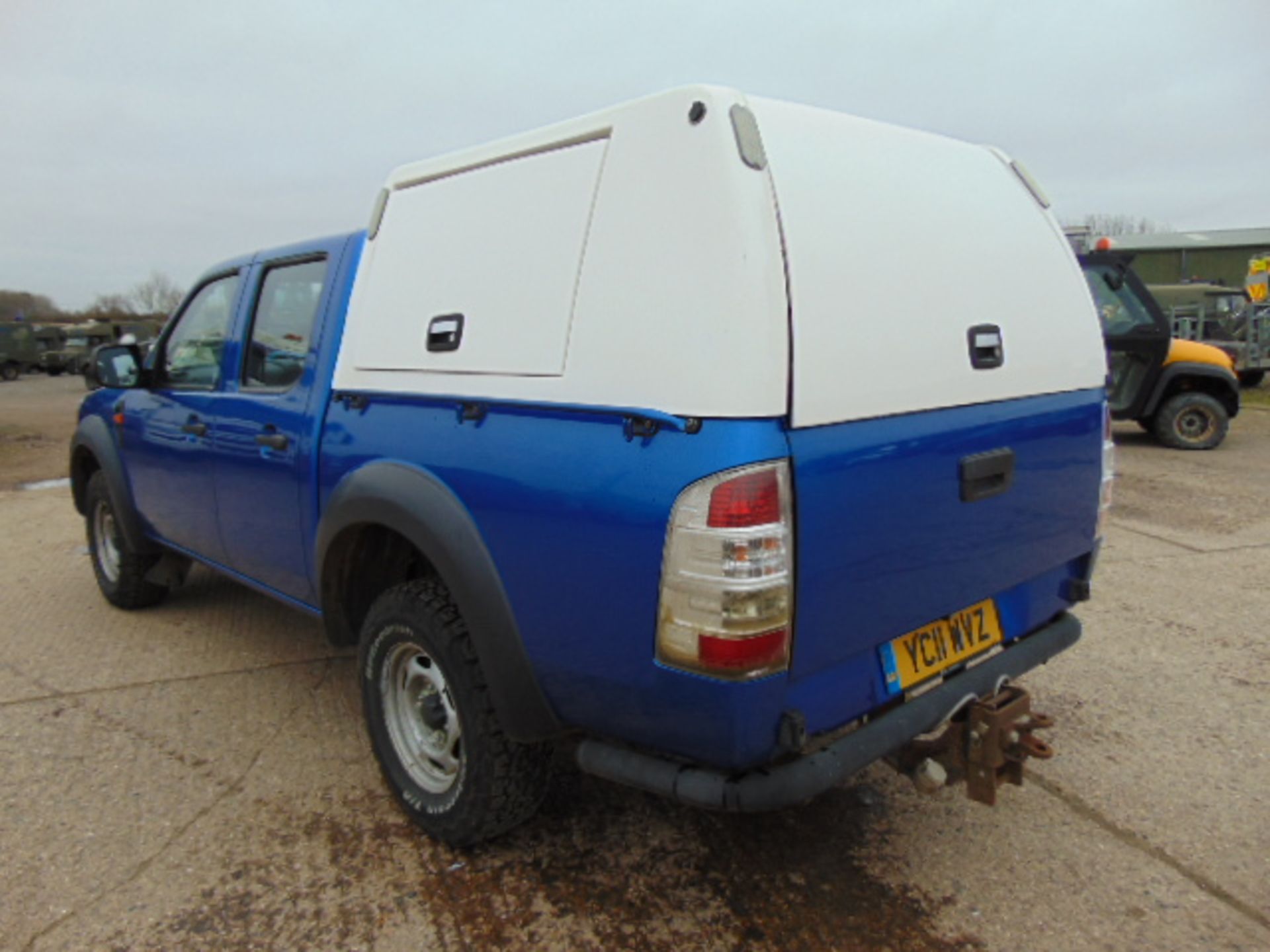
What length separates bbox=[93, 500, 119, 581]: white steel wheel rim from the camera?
500 cm

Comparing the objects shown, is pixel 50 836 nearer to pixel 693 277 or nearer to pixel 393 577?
pixel 393 577

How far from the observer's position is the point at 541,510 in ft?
7.02

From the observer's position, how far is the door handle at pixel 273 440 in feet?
10.4

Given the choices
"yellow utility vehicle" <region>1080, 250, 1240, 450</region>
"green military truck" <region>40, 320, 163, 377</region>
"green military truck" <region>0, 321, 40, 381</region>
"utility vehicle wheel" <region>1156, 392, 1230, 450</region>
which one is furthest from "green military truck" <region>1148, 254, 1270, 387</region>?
"green military truck" <region>0, 321, 40, 381</region>

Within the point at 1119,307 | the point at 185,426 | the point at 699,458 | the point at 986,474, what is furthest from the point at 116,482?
the point at 1119,307

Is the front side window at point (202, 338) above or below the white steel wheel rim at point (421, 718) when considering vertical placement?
above

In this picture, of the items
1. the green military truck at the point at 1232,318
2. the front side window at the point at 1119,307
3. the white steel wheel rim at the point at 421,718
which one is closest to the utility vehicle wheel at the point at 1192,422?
the front side window at the point at 1119,307

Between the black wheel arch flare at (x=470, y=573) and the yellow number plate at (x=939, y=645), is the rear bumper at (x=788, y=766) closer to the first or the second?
the yellow number plate at (x=939, y=645)

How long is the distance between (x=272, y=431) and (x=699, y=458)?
6.63 ft

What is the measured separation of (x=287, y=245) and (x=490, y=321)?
1.65m

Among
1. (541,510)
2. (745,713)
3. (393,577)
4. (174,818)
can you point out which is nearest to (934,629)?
(745,713)

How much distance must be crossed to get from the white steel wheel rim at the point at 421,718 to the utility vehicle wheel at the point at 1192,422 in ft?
33.2

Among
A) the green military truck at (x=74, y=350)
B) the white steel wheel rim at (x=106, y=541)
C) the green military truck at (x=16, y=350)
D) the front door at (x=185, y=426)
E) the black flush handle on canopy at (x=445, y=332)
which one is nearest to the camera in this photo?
the black flush handle on canopy at (x=445, y=332)

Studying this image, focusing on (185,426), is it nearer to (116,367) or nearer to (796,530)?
(116,367)
